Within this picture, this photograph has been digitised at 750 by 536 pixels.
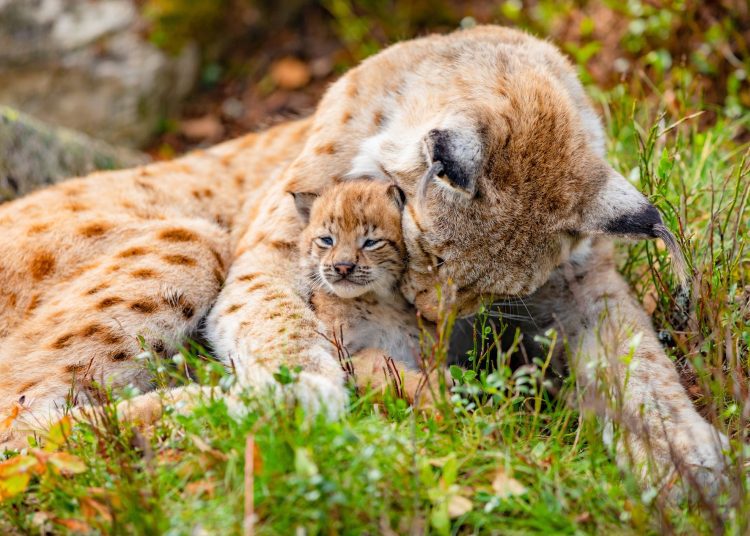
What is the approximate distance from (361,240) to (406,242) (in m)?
0.20

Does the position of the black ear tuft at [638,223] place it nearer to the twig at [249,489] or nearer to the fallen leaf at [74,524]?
the twig at [249,489]

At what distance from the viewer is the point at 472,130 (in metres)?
3.47

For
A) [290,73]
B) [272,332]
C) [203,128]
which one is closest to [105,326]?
[272,332]

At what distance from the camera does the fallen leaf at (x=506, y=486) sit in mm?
2734

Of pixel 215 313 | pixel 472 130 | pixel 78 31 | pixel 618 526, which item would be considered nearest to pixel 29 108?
pixel 78 31

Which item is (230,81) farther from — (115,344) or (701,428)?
(701,428)

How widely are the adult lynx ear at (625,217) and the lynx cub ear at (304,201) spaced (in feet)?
4.14

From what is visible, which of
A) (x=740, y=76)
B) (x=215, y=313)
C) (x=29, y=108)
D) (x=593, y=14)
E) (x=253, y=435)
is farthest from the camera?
(x=29, y=108)

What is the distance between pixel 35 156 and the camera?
5.93 meters

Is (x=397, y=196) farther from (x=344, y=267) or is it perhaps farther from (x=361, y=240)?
(x=344, y=267)

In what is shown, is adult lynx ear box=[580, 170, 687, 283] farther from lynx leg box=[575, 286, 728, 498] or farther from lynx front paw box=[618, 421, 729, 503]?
lynx front paw box=[618, 421, 729, 503]

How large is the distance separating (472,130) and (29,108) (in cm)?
611

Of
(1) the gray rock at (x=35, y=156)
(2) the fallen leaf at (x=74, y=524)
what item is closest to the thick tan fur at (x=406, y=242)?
(2) the fallen leaf at (x=74, y=524)

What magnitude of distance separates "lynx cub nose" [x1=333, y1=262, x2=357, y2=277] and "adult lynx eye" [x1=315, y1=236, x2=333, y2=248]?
0.19 m
